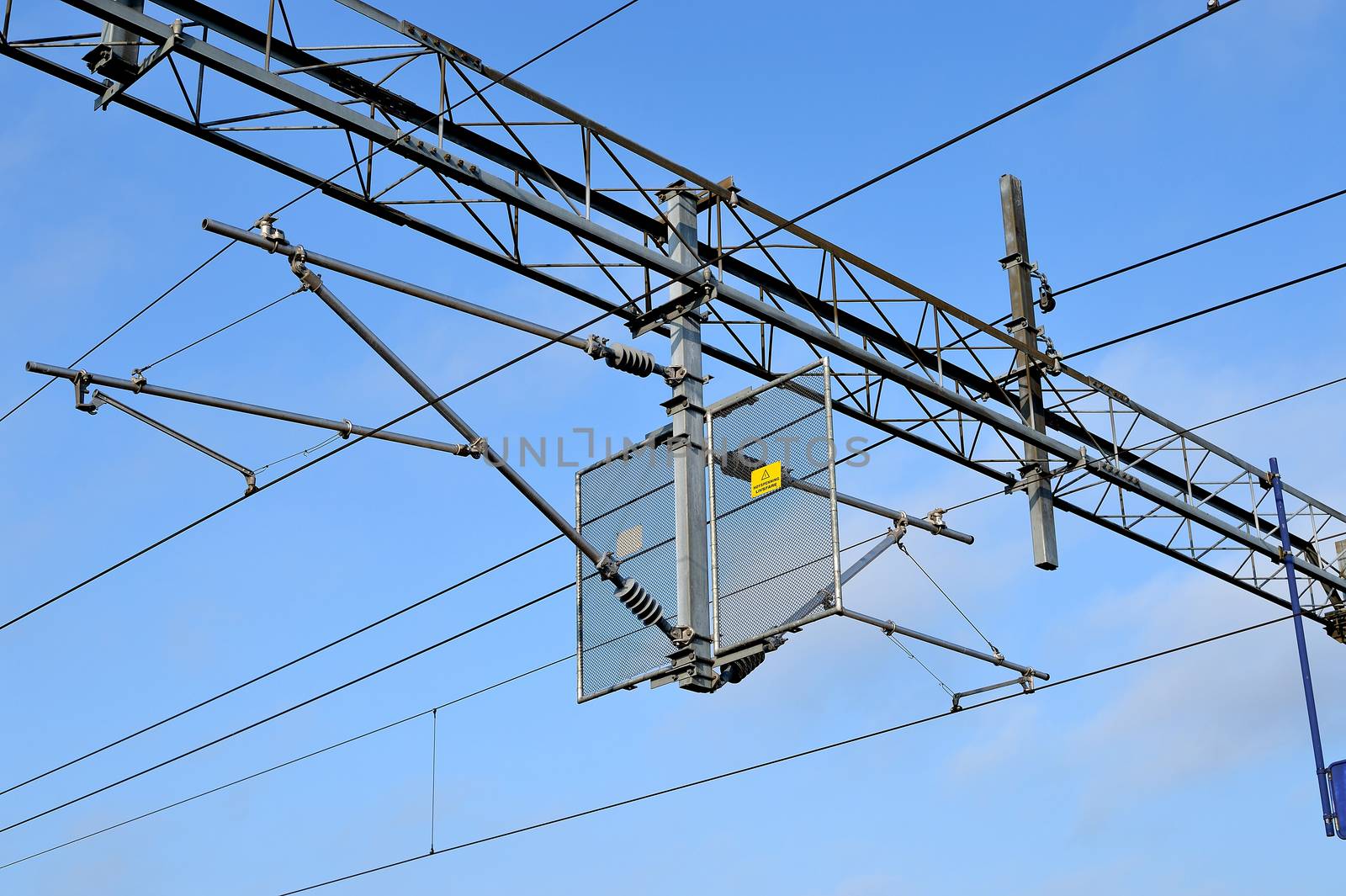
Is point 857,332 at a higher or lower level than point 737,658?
higher

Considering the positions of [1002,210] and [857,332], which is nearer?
[857,332]

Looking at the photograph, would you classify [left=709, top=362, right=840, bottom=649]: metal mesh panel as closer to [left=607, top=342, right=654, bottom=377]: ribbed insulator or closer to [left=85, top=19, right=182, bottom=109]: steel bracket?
[left=607, top=342, right=654, bottom=377]: ribbed insulator

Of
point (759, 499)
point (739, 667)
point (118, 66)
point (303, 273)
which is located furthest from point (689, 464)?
point (118, 66)

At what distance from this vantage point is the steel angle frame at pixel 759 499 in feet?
45.8

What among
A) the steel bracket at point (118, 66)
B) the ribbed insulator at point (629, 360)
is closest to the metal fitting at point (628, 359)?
the ribbed insulator at point (629, 360)

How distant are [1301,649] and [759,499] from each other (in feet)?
27.7

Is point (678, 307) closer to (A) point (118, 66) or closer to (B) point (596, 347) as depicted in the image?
(B) point (596, 347)

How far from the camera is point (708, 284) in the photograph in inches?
596

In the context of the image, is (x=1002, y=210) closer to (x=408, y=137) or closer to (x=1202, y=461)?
(x=1202, y=461)

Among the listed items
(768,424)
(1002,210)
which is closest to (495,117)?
(768,424)

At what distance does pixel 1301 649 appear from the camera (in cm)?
1994

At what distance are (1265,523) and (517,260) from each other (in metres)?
Result: 11.4

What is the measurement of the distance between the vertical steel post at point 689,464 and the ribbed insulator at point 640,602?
0.19 meters

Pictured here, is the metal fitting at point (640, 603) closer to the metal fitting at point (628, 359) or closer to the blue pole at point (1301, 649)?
the metal fitting at point (628, 359)
